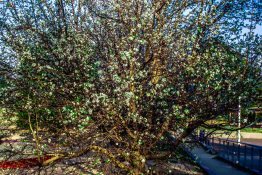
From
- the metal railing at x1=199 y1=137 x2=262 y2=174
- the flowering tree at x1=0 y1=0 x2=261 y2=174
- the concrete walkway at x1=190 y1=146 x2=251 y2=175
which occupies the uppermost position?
the flowering tree at x1=0 y1=0 x2=261 y2=174

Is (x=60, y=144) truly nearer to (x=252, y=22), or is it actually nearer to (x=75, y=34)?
(x=75, y=34)

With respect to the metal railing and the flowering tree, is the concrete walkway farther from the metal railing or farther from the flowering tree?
the flowering tree

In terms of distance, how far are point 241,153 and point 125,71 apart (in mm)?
9924

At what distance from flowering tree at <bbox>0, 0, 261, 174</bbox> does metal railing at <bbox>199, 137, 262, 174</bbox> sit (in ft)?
13.5

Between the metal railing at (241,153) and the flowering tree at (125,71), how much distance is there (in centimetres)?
411

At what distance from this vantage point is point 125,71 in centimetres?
790

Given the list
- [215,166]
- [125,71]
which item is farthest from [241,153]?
[125,71]

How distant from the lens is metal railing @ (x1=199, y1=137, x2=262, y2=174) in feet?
45.4

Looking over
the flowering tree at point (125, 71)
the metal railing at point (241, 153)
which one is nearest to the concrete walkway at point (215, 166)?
the metal railing at point (241, 153)

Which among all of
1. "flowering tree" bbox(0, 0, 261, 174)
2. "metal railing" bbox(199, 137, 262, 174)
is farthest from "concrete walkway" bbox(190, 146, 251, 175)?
"flowering tree" bbox(0, 0, 261, 174)

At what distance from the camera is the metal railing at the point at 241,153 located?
545 inches

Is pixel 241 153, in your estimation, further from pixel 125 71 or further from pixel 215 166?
pixel 125 71

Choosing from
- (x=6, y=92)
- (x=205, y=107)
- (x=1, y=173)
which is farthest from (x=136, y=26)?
(x=1, y=173)

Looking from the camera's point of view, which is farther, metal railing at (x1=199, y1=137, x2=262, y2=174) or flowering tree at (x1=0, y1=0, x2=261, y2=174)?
metal railing at (x1=199, y1=137, x2=262, y2=174)
